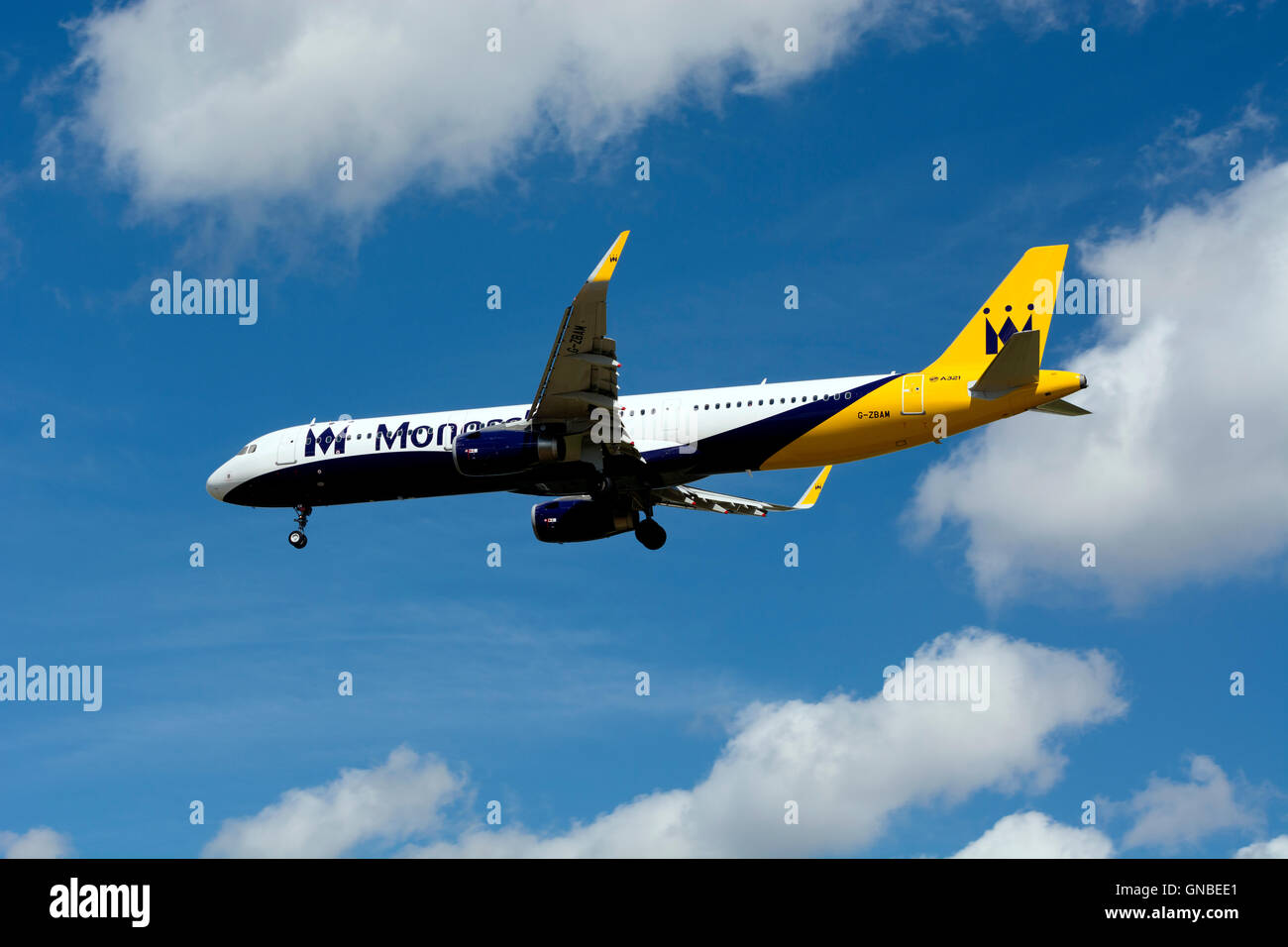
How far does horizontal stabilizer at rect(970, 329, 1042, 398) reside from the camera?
121 ft

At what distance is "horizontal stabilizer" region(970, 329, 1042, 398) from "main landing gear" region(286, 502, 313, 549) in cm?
2275

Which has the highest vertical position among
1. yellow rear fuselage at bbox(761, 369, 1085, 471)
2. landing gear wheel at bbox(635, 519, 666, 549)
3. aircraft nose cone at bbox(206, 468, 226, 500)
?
aircraft nose cone at bbox(206, 468, 226, 500)

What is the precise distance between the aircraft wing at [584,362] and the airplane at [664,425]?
2.0 inches

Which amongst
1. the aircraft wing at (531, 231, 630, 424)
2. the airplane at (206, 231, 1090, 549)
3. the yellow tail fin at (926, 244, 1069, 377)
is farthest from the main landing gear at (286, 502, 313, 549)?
the yellow tail fin at (926, 244, 1069, 377)

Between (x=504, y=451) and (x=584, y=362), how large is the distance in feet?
14.4

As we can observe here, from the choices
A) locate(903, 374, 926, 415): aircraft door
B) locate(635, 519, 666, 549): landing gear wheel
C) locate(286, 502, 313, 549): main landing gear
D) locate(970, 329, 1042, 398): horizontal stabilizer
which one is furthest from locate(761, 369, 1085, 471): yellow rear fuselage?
locate(286, 502, 313, 549): main landing gear

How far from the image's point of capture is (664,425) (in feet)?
134

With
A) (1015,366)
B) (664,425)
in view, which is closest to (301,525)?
(664,425)

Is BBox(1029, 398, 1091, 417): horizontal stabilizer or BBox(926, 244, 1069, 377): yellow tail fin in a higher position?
BBox(926, 244, 1069, 377): yellow tail fin

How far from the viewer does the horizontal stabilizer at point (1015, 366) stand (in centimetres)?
3684

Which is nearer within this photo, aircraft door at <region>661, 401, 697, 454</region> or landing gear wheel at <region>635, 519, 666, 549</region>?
aircraft door at <region>661, 401, 697, 454</region>

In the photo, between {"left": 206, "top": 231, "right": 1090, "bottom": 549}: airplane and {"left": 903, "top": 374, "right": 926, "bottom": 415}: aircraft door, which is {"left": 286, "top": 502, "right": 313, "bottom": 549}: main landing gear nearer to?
{"left": 206, "top": 231, "right": 1090, "bottom": 549}: airplane

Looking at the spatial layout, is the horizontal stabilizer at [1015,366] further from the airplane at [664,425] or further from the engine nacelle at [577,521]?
→ the engine nacelle at [577,521]
